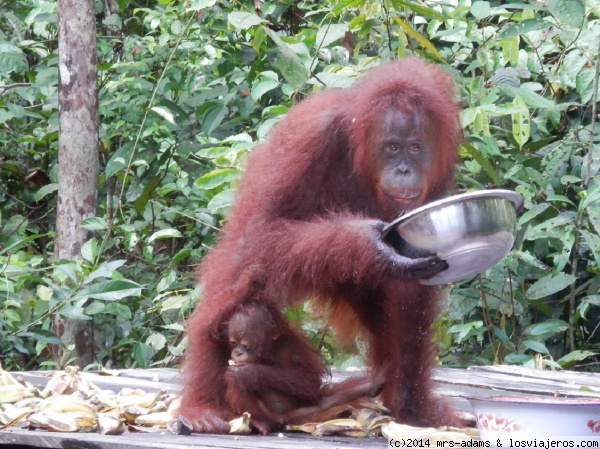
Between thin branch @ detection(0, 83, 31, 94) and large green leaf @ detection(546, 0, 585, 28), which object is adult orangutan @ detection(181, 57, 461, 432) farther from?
thin branch @ detection(0, 83, 31, 94)

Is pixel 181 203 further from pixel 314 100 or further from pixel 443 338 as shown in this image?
pixel 314 100

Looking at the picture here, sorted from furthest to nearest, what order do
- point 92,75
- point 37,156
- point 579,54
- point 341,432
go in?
point 37,156 → point 92,75 → point 579,54 → point 341,432

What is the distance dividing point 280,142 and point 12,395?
120 centimetres

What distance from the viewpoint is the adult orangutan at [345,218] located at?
2.62 metres

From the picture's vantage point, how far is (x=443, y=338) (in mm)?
4129

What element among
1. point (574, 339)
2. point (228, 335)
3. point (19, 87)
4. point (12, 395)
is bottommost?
point (574, 339)

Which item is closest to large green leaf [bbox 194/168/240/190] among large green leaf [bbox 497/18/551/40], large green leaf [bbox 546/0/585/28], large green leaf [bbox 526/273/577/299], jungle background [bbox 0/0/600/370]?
jungle background [bbox 0/0/600/370]

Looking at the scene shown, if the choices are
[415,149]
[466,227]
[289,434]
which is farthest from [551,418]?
[415,149]

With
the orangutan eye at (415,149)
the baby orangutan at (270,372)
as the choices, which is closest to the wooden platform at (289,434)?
the baby orangutan at (270,372)

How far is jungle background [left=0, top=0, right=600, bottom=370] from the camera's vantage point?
3.84 meters

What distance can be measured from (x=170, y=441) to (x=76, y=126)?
2749 mm

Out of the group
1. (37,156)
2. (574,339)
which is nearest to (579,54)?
(574,339)

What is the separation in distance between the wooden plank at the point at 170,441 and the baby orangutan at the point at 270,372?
0.55 feet

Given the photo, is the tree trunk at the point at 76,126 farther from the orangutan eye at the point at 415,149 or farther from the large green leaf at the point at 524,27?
the orangutan eye at the point at 415,149
